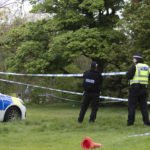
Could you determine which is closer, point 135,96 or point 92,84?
point 135,96

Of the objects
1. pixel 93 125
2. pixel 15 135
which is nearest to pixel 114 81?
pixel 93 125

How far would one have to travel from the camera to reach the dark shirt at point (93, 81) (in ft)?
30.6

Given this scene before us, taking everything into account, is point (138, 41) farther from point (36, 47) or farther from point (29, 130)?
point (29, 130)

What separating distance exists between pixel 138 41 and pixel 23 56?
831 cm

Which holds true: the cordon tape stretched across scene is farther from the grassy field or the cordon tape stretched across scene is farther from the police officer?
the police officer

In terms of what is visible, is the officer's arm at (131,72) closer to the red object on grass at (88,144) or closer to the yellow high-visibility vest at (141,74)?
the yellow high-visibility vest at (141,74)

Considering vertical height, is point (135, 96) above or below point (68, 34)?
below

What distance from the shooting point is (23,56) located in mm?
23531

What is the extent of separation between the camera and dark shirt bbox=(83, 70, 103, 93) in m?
9.32

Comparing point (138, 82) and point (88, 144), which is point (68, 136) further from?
point (138, 82)

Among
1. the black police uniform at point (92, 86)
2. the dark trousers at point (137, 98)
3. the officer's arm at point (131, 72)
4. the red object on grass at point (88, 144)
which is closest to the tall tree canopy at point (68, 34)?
the black police uniform at point (92, 86)

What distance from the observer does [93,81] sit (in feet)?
30.7

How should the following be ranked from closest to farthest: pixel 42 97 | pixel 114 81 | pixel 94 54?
pixel 94 54, pixel 114 81, pixel 42 97

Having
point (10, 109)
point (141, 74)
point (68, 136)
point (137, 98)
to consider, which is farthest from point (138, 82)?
point (10, 109)
